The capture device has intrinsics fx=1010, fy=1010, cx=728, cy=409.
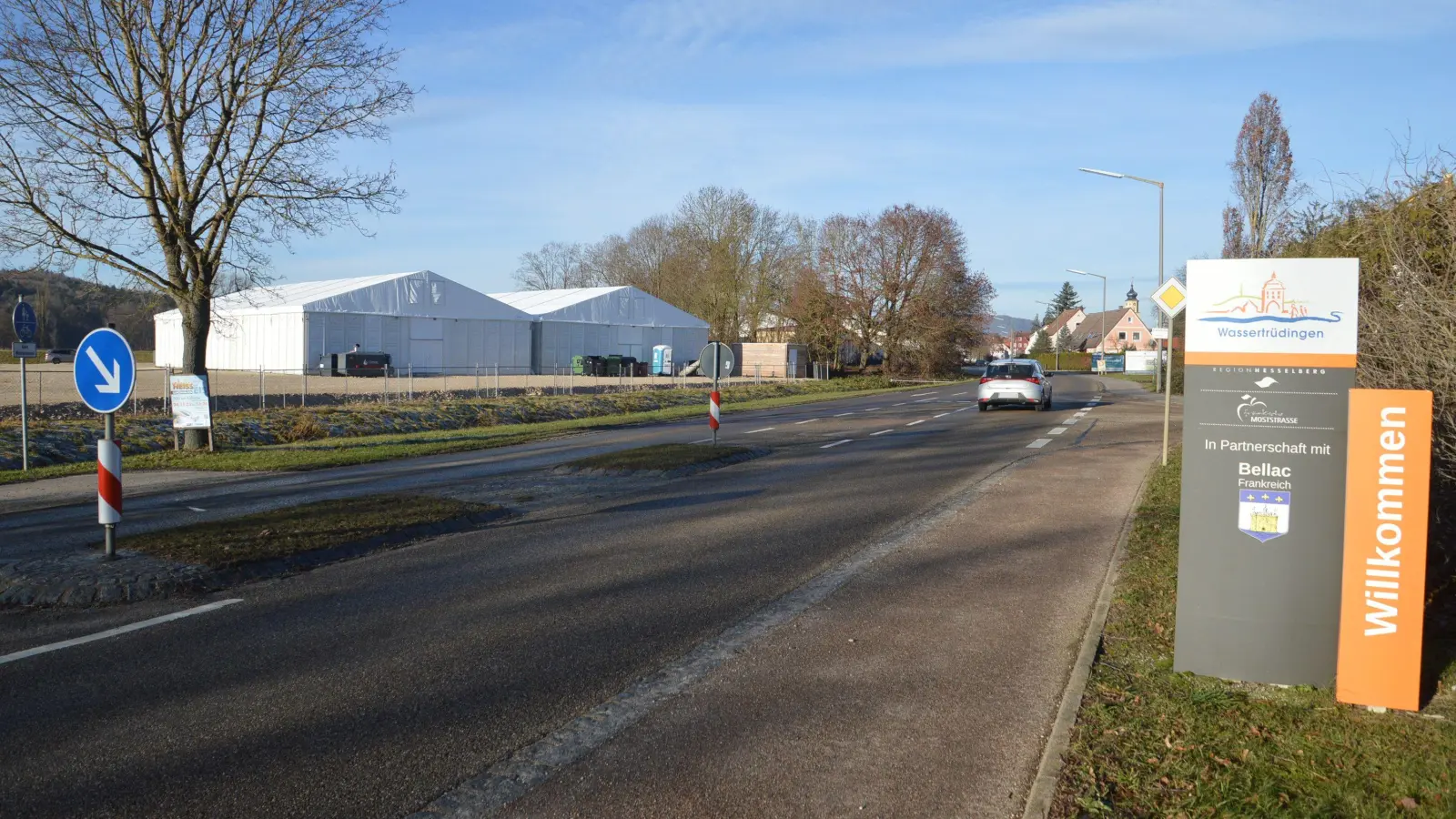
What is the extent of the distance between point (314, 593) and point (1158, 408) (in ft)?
96.7

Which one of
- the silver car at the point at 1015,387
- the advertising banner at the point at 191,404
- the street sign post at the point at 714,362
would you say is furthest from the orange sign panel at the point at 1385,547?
the silver car at the point at 1015,387

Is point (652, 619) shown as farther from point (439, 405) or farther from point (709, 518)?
point (439, 405)

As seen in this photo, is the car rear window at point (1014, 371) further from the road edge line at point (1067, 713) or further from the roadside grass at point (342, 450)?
the road edge line at point (1067, 713)

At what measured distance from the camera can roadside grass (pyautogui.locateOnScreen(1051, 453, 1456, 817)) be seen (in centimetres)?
394

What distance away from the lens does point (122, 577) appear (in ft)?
25.5

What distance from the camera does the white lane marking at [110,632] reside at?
6.10 m

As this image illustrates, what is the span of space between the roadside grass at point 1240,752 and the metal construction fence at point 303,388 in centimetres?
2284

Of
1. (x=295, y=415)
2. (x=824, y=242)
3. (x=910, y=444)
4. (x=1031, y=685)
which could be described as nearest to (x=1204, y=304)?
(x=1031, y=685)

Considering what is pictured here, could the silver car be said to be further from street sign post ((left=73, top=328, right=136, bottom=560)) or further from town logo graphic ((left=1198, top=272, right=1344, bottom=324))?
town logo graphic ((left=1198, top=272, right=1344, bottom=324))

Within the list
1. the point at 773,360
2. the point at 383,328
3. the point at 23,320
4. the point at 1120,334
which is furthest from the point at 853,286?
the point at 1120,334

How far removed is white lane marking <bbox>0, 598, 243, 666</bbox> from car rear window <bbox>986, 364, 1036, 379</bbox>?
87.4ft

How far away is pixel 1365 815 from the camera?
12.4ft

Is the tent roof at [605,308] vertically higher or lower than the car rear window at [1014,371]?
higher

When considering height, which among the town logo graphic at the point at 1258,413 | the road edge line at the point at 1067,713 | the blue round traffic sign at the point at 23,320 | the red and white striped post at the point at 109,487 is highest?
the blue round traffic sign at the point at 23,320
